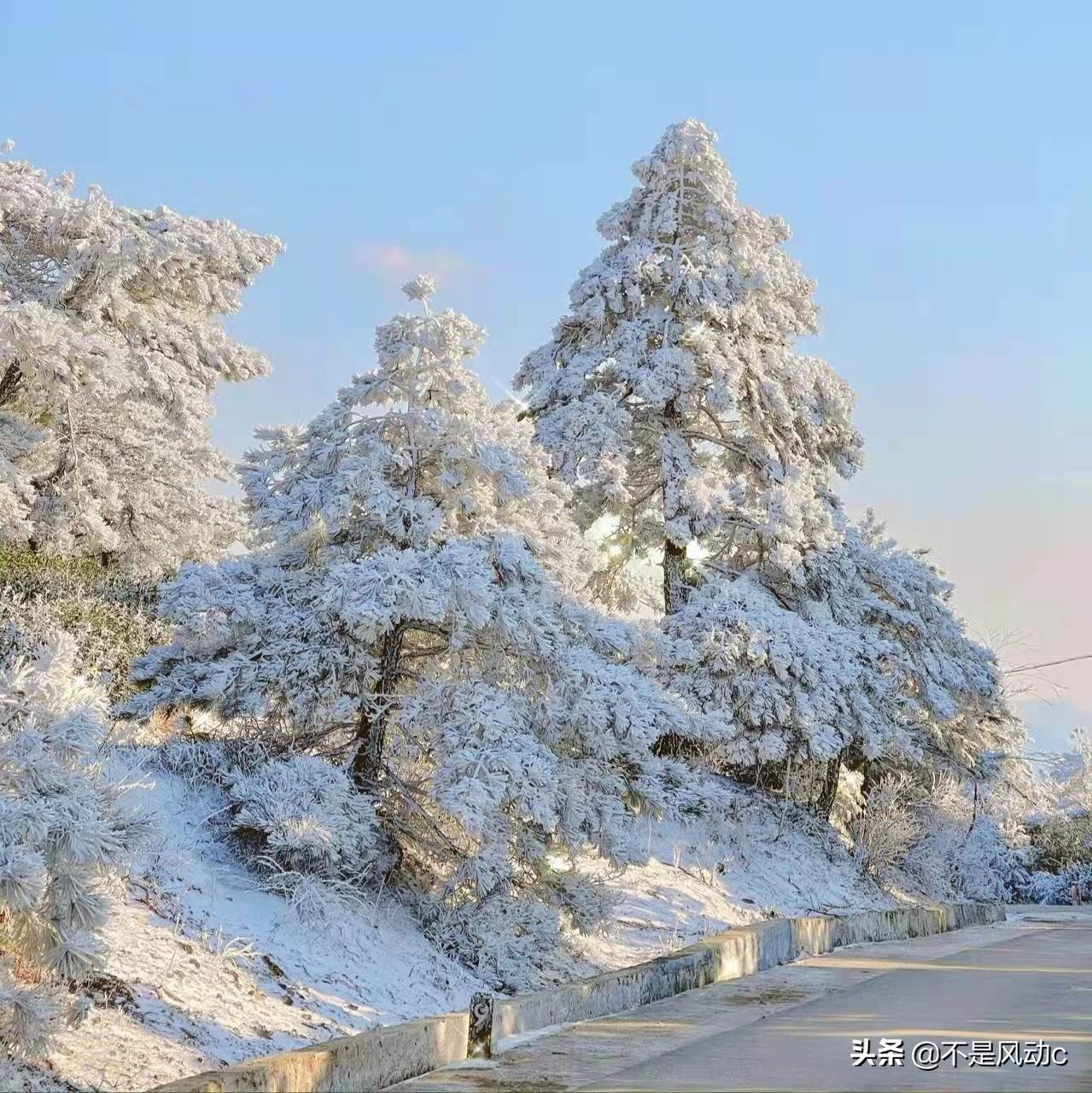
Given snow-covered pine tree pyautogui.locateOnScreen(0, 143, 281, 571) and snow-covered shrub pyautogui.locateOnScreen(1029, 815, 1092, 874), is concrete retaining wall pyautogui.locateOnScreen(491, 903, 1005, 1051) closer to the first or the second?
snow-covered shrub pyautogui.locateOnScreen(1029, 815, 1092, 874)

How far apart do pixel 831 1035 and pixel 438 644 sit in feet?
17.2

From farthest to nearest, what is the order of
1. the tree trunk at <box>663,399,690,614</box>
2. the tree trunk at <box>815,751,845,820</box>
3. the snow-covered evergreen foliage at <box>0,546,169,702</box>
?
the tree trunk at <box>663,399,690,614</box>, the tree trunk at <box>815,751,845,820</box>, the snow-covered evergreen foliage at <box>0,546,169,702</box>

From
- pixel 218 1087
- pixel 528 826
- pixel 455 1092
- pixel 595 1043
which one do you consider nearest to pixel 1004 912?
pixel 528 826

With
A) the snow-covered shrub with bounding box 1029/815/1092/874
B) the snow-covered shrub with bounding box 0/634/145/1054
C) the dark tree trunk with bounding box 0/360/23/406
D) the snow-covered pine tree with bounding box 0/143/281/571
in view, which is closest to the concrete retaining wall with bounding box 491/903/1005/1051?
the snow-covered shrub with bounding box 0/634/145/1054

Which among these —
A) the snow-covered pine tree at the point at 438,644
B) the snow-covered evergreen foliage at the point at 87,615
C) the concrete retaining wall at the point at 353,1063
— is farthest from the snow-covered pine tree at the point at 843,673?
the concrete retaining wall at the point at 353,1063

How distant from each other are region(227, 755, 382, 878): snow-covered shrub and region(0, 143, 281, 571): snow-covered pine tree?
1007 centimetres

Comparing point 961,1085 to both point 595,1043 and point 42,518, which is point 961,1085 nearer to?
point 595,1043

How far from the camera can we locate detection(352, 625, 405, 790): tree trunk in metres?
11.5

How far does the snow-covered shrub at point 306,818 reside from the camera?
981cm

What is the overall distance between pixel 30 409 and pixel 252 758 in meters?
12.5

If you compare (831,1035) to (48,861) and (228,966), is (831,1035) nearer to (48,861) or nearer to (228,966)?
(228,966)

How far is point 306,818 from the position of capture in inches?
387

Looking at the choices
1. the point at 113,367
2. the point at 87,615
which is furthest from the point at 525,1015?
the point at 113,367

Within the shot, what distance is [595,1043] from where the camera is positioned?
26.9ft
